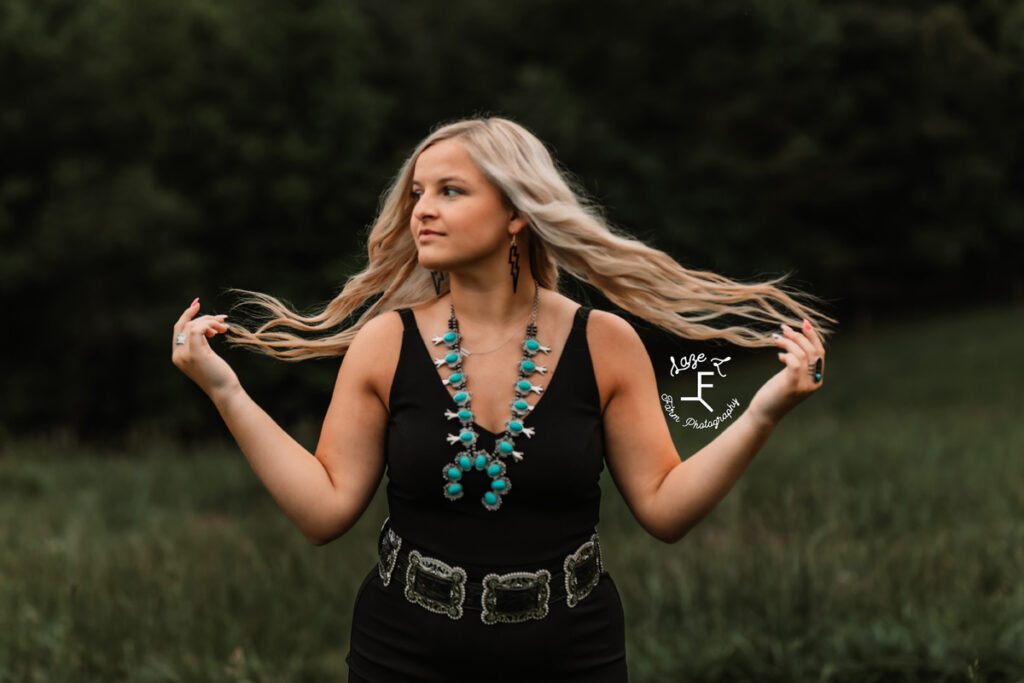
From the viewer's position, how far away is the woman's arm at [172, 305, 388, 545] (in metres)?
2.57

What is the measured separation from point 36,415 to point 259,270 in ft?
18.1

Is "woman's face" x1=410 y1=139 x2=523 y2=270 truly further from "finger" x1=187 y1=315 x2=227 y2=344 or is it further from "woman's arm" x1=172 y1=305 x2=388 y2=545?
"finger" x1=187 y1=315 x2=227 y2=344

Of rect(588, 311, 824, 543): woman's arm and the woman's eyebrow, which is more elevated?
the woman's eyebrow

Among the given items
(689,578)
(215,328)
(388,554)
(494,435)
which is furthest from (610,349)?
(689,578)

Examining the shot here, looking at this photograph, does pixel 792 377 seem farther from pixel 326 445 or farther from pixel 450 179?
pixel 326 445

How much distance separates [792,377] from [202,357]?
1.38m

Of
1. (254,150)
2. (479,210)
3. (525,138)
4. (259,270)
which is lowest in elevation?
(479,210)

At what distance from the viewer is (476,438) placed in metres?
2.47

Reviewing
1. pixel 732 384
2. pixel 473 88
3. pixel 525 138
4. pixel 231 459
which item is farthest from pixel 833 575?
pixel 473 88

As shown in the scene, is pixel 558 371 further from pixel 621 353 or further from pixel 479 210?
pixel 479 210

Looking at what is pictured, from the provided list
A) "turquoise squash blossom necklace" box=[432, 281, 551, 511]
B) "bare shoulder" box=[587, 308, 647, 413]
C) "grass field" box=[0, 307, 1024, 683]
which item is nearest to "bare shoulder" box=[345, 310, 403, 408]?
"turquoise squash blossom necklace" box=[432, 281, 551, 511]

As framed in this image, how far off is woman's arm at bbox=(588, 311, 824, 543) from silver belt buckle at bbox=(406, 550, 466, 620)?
Answer: 20.0 inches

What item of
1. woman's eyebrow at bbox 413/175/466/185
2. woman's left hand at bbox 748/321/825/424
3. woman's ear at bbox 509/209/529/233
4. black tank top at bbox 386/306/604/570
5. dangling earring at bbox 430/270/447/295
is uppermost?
woman's eyebrow at bbox 413/175/466/185

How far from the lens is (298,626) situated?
16.3 ft
